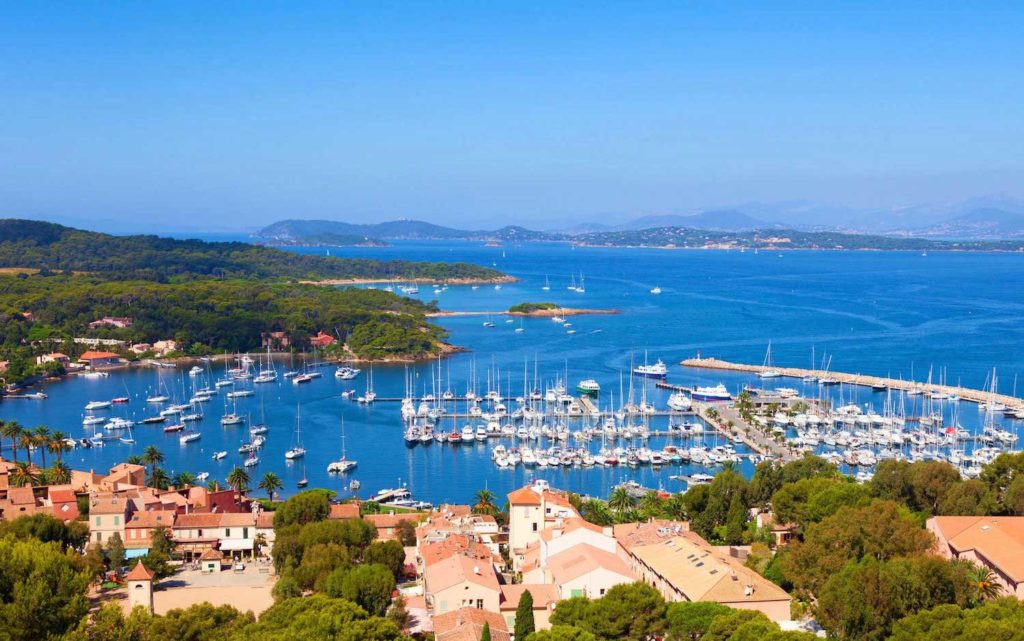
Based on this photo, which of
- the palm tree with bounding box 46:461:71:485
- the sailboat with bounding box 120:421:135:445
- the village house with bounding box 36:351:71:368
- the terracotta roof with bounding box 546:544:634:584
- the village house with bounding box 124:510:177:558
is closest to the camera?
the terracotta roof with bounding box 546:544:634:584

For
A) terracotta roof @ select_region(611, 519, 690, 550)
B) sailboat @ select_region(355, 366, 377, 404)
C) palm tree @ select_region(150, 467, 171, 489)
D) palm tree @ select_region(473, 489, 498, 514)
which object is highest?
terracotta roof @ select_region(611, 519, 690, 550)

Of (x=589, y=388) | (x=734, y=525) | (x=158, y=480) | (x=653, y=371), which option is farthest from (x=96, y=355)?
(x=734, y=525)

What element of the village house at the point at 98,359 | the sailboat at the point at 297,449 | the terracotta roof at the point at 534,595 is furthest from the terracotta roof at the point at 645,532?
the village house at the point at 98,359

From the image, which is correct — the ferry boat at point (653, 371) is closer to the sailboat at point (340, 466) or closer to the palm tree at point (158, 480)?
the sailboat at point (340, 466)

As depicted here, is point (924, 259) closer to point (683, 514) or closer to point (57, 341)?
point (57, 341)

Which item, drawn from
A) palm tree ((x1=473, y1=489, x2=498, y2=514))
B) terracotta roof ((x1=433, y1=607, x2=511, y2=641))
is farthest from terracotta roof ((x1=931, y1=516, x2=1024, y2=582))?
palm tree ((x1=473, y1=489, x2=498, y2=514))

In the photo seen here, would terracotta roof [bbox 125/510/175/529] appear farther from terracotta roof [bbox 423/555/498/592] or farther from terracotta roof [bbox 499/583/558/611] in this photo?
terracotta roof [bbox 499/583/558/611]

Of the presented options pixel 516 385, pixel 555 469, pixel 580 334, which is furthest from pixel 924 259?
pixel 555 469
